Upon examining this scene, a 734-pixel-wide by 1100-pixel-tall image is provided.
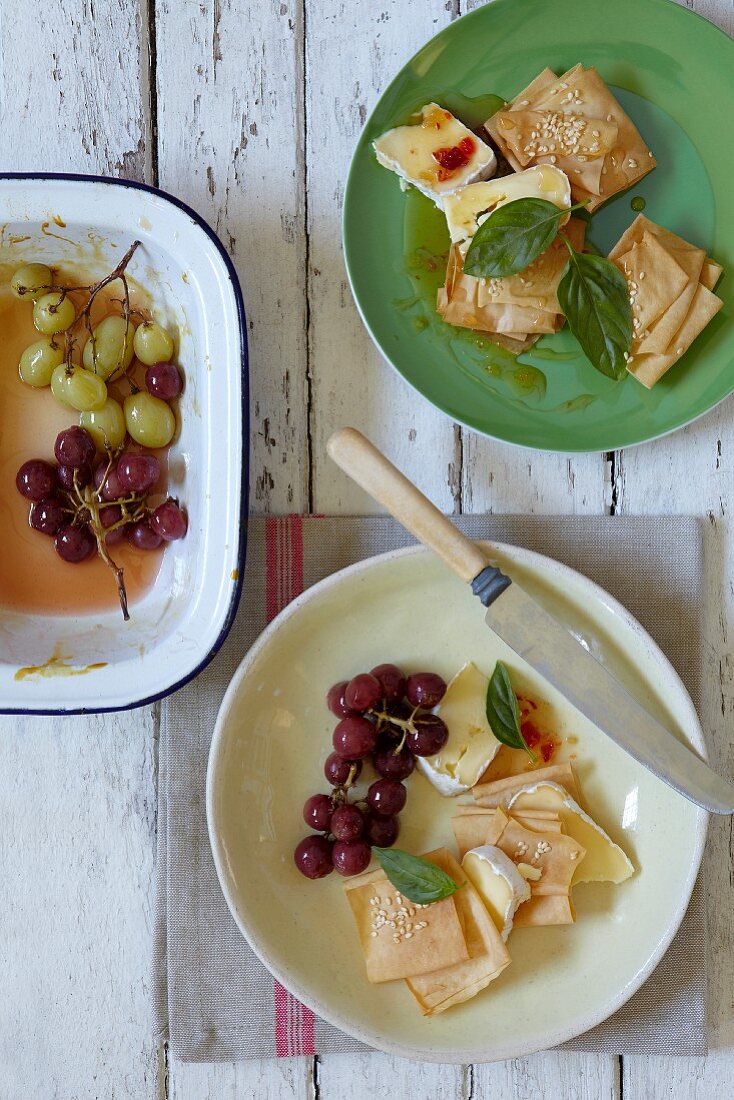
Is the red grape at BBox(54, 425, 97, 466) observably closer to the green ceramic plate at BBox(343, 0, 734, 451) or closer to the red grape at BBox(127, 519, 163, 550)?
the red grape at BBox(127, 519, 163, 550)

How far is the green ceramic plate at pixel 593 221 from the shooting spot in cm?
102

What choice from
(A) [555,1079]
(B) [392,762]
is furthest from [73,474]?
(A) [555,1079]

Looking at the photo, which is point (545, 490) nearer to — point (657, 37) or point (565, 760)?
point (565, 760)

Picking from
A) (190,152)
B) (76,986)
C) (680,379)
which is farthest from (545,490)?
(76,986)

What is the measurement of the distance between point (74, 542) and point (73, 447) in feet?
0.35

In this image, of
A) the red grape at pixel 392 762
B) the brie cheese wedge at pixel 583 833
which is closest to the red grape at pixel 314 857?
the red grape at pixel 392 762

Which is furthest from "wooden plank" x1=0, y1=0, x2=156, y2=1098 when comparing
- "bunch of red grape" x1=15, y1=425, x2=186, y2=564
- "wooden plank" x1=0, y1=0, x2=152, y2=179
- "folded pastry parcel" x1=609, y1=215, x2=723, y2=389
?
"folded pastry parcel" x1=609, y1=215, x2=723, y2=389

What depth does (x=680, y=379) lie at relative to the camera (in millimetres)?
1033

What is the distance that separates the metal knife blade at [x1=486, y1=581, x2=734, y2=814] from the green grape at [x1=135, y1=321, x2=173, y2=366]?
0.47 metres

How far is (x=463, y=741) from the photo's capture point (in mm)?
1031

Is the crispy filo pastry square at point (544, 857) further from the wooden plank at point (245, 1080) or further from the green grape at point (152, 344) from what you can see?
the green grape at point (152, 344)

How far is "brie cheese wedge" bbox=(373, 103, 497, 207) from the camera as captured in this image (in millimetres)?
1013

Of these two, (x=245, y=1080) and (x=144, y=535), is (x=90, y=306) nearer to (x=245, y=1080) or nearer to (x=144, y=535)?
(x=144, y=535)

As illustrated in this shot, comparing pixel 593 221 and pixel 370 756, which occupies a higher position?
pixel 593 221
